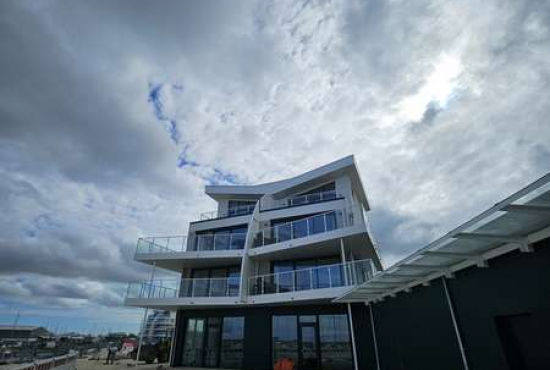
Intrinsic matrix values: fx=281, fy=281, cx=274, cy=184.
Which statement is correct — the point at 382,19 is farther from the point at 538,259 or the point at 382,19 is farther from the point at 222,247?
the point at 222,247

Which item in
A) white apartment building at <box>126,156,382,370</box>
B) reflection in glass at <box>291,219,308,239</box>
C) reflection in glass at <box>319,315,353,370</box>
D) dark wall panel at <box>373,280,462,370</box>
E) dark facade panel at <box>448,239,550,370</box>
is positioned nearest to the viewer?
dark facade panel at <box>448,239,550,370</box>

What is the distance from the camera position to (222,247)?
15852mm

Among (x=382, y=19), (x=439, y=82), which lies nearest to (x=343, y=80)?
(x=382, y=19)

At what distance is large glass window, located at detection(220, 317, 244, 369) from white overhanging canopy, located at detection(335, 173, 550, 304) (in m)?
9.24

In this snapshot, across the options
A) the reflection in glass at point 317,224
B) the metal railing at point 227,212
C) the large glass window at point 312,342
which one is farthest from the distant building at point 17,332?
the reflection in glass at point 317,224

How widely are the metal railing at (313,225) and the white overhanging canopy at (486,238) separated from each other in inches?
241

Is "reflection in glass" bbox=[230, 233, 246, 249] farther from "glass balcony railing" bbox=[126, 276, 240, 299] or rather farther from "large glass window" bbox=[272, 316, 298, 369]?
"large glass window" bbox=[272, 316, 298, 369]

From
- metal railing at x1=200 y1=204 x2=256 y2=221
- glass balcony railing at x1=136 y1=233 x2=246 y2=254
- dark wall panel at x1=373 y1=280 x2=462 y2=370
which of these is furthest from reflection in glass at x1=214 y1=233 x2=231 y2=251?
dark wall panel at x1=373 y1=280 x2=462 y2=370

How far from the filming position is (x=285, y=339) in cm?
1306

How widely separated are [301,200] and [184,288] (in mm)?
8289

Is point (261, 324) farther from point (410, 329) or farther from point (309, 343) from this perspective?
point (410, 329)

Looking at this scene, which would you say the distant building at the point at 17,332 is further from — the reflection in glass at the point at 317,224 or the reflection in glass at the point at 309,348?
the reflection in glass at the point at 317,224

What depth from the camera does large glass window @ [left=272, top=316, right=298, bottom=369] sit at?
12.7 metres

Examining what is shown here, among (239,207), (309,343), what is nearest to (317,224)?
(309,343)
